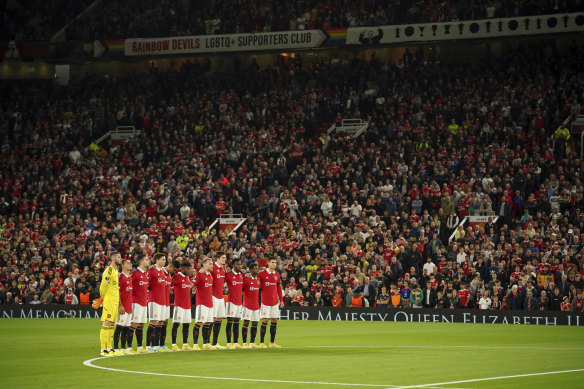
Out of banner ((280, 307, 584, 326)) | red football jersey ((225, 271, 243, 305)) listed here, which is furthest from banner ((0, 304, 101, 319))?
red football jersey ((225, 271, 243, 305))

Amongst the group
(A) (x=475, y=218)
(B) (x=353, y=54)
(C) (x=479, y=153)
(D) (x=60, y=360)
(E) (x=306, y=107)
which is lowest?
(D) (x=60, y=360)

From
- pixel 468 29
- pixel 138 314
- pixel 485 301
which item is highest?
pixel 468 29

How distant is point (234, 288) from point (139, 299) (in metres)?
2.72

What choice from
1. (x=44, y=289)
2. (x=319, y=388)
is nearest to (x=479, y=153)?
(x=44, y=289)

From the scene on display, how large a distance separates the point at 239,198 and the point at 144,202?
4850 mm

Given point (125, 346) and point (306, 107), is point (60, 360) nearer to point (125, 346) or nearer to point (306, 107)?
point (125, 346)

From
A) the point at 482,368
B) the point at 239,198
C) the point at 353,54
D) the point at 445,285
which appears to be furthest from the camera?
the point at 353,54

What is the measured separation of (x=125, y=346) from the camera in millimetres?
21797

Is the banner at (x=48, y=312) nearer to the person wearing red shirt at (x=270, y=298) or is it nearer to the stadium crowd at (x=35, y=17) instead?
the person wearing red shirt at (x=270, y=298)

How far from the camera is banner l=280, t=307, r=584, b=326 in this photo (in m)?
30.5

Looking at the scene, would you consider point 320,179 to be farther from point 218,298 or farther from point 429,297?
point 218,298

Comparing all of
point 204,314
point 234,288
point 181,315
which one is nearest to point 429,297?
point 234,288

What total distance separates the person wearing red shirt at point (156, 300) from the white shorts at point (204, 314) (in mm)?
937

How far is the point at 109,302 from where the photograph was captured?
20422mm
